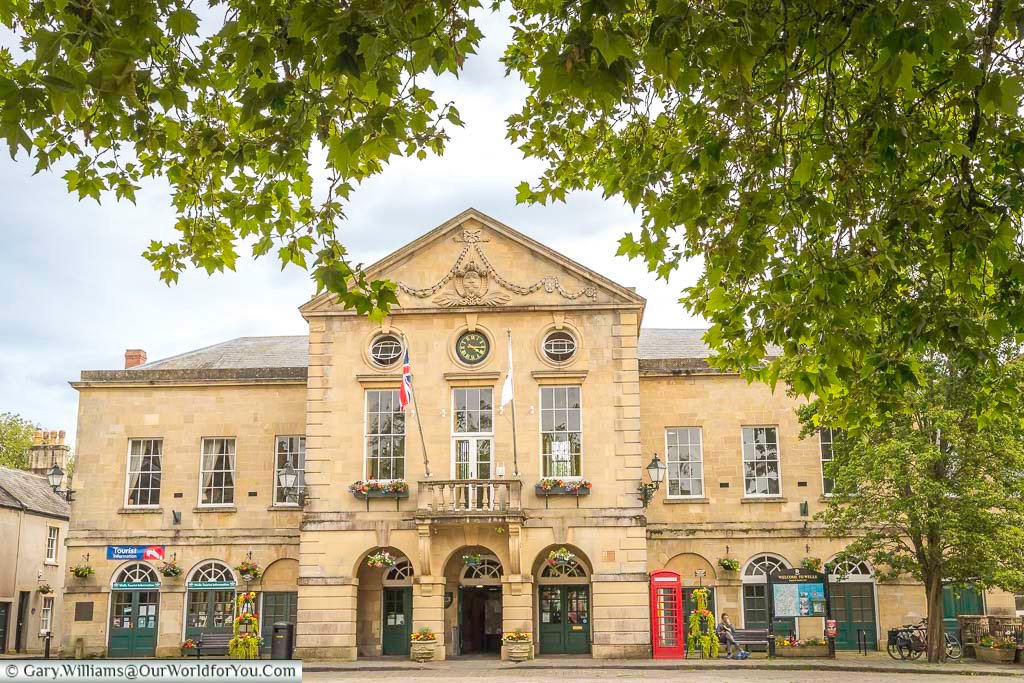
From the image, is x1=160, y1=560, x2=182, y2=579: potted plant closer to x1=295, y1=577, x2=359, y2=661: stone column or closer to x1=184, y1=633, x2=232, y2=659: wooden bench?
x1=184, y1=633, x2=232, y2=659: wooden bench

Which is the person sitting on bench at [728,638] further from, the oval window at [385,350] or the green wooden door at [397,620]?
the oval window at [385,350]

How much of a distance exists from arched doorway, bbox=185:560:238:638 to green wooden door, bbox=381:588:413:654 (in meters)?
4.57

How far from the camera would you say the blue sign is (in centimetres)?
2903

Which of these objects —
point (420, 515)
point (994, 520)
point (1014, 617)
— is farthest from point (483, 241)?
point (1014, 617)

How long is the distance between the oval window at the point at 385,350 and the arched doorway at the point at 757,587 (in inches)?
451

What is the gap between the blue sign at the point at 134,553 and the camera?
29.0m

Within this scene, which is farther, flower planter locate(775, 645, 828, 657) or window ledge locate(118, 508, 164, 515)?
Answer: window ledge locate(118, 508, 164, 515)

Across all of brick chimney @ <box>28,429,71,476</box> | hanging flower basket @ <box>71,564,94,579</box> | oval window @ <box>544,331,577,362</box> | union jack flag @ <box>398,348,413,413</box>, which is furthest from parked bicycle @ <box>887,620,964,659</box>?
brick chimney @ <box>28,429,71,476</box>

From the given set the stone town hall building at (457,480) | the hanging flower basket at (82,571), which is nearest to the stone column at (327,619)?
the stone town hall building at (457,480)

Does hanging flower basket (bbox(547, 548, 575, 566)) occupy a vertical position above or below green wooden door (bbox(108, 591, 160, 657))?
above

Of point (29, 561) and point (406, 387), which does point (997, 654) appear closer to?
point (406, 387)

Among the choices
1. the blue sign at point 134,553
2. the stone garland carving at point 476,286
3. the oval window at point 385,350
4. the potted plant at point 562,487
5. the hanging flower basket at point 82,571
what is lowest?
the hanging flower basket at point 82,571

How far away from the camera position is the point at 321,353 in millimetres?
27969

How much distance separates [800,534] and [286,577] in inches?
577
